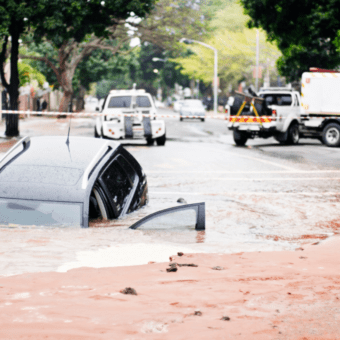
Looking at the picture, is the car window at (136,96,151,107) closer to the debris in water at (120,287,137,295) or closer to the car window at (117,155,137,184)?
the car window at (117,155,137,184)

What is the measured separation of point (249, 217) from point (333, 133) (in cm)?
1495

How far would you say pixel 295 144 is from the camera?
24078 mm

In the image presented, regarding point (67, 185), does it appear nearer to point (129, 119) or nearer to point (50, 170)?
point (50, 170)

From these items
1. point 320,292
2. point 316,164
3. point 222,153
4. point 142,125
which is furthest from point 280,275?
point 142,125

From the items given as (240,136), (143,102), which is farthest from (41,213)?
(240,136)

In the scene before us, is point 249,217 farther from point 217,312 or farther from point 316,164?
point 316,164

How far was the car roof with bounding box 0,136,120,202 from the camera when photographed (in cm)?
662

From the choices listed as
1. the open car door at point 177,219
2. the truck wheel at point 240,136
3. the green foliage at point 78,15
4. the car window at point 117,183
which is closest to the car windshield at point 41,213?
the car window at point 117,183

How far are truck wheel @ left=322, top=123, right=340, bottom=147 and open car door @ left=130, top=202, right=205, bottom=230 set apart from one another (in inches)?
627

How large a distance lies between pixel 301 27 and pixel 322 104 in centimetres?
598

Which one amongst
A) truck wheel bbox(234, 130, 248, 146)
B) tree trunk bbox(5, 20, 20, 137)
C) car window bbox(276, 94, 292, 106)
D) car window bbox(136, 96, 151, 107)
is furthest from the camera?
tree trunk bbox(5, 20, 20, 137)

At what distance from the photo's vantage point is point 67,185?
264 inches

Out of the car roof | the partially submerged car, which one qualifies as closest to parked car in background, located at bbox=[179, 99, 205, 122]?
the partially submerged car

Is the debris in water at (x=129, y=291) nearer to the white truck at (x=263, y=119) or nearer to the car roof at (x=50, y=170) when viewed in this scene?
the car roof at (x=50, y=170)
